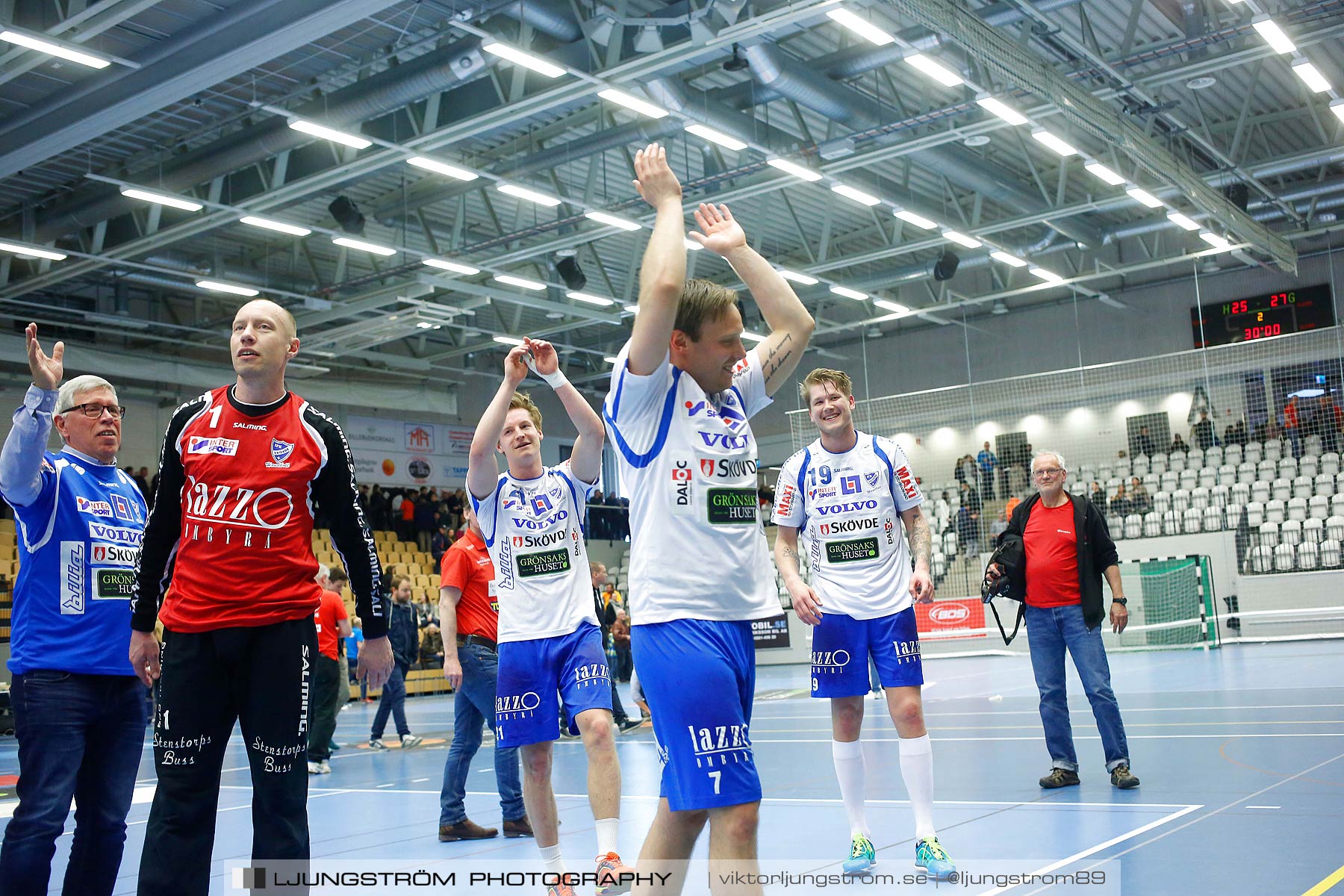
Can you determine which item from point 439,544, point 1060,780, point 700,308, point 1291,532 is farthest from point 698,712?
point 439,544

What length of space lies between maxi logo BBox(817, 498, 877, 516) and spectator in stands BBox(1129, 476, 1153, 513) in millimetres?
19688

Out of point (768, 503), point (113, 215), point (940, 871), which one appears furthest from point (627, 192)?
point (940, 871)

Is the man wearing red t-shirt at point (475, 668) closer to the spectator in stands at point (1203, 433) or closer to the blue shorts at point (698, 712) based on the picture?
the blue shorts at point (698, 712)

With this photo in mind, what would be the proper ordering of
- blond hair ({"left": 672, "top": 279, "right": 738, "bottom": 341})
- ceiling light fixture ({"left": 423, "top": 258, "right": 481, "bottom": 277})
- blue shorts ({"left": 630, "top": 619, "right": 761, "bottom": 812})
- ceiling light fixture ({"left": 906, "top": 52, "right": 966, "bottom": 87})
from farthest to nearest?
1. ceiling light fixture ({"left": 423, "top": 258, "right": 481, "bottom": 277})
2. ceiling light fixture ({"left": 906, "top": 52, "right": 966, "bottom": 87})
3. blond hair ({"left": 672, "top": 279, "right": 738, "bottom": 341})
4. blue shorts ({"left": 630, "top": 619, "right": 761, "bottom": 812})

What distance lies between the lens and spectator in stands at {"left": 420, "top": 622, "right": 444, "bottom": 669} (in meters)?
22.4

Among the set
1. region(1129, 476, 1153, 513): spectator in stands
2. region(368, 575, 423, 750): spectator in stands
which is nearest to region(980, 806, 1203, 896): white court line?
region(368, 575, 423, 750): spectator in stands

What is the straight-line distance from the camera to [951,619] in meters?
23.2

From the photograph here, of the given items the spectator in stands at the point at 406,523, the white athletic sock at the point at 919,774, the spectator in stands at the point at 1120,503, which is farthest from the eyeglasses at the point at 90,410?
the spectator in stands at the point at 406,523

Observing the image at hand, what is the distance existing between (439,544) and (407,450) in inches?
224

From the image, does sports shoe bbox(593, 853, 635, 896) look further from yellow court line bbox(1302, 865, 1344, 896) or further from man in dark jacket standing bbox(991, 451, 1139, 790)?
man in dark jacket standing bbox(991, 451, 1139, 790)

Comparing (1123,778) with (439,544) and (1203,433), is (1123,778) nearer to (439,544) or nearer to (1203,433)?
(1203,433)

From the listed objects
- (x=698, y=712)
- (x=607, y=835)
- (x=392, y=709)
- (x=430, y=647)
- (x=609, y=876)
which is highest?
(x=698, y=712)

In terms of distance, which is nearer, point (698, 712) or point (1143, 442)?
point (698, 712)

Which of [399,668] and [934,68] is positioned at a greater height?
[934,68]
